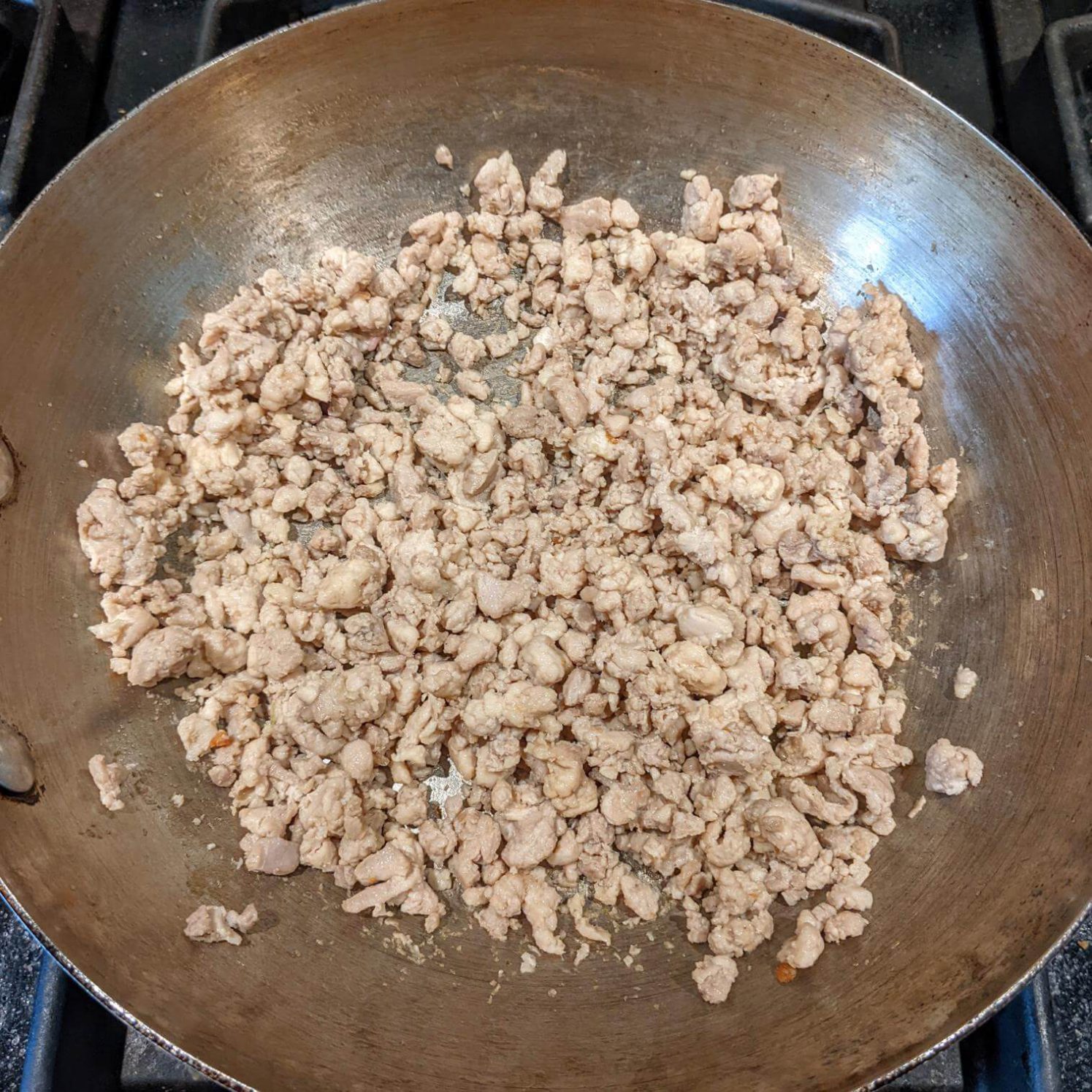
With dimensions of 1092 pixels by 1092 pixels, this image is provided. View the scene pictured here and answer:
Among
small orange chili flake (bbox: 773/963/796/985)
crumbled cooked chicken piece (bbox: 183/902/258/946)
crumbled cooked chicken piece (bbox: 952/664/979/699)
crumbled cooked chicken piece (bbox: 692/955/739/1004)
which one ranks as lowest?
small orange chili flake (bbox: 773/963/796/985)

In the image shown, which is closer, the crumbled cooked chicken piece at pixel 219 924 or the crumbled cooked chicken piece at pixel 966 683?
the crumbled cooked chicken piece at pixel 219 924

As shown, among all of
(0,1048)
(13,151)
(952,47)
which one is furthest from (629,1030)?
(952,47)

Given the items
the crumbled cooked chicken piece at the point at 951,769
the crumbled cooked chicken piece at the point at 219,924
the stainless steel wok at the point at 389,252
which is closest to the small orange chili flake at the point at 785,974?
the stainless steel wok at the point at 389,252

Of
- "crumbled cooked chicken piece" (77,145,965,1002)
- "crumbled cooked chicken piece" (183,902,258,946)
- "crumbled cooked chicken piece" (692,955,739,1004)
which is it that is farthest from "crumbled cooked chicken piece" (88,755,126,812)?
"crumbled cooked chicken piece" (692,955,739,1004)

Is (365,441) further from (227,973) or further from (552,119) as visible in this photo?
(227,973)

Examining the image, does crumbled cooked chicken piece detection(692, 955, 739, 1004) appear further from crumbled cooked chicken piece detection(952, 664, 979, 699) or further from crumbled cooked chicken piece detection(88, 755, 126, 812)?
crumbled cooked chicken piece detection(88, 755, 126, 812)

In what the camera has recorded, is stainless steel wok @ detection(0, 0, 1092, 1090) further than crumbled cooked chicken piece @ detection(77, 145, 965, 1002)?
No

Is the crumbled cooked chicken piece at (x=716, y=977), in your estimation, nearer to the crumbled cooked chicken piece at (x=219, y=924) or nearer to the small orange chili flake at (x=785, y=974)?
the small orange chili flake at (x=785, y=974)
